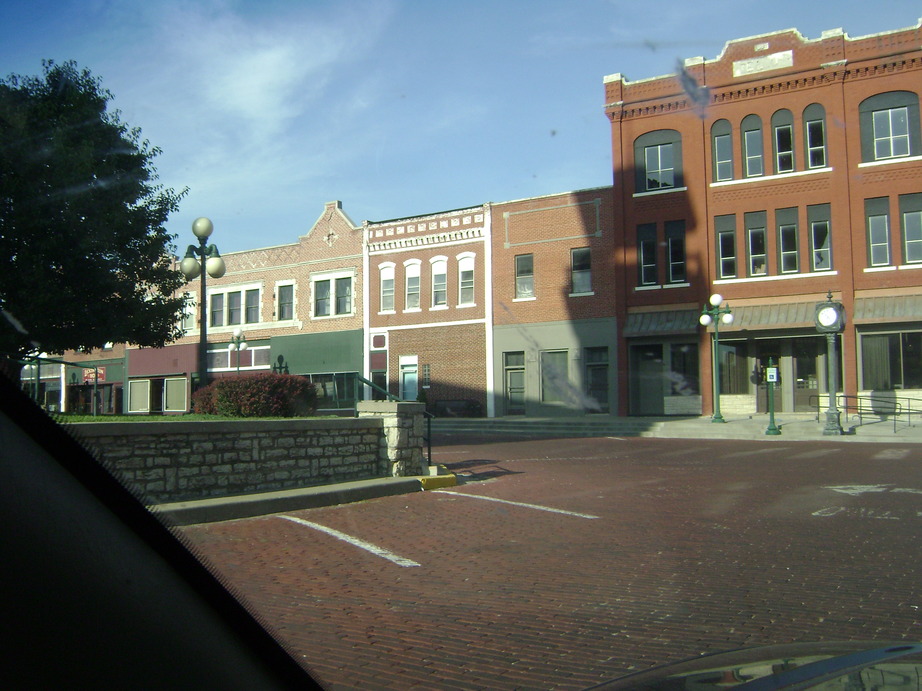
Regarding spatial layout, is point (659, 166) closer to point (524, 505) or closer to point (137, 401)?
point (524, 505)

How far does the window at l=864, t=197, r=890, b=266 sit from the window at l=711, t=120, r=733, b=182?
5.01 m

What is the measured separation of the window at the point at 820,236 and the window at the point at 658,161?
5.07 meters

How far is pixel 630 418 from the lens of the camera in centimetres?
3156

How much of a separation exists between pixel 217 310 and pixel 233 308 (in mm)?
1108

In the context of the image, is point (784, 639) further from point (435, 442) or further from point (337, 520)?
point (435, 442)

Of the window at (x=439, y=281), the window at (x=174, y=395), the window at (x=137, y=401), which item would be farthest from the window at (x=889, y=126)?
the window at (x=137, y=401)

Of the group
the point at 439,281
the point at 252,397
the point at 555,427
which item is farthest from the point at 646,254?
the point at 252,397

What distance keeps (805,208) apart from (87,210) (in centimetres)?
3020

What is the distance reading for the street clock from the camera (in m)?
24.6

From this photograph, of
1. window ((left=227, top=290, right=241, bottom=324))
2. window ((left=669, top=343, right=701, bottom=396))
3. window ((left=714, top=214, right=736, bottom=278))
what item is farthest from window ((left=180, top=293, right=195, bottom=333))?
window ((left=227, top=290, right=241, bottom=324))

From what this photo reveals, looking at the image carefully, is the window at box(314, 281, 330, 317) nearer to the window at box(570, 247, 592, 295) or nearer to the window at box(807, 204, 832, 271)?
the window at box(570, 247, 592, 295)

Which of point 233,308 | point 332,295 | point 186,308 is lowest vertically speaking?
point 186,308

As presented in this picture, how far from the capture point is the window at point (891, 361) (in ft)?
92.0

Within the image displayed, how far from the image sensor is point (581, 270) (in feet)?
114
